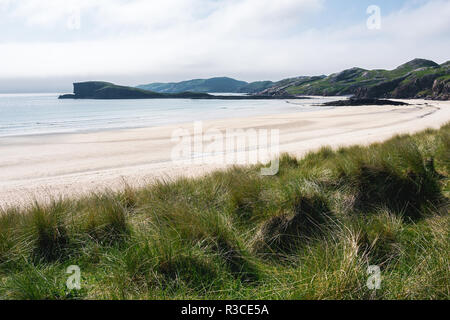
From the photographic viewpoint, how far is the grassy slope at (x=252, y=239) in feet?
9.68

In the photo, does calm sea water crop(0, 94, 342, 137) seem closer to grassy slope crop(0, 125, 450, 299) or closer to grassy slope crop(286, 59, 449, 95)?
grassy slope crop(0, 125, 450, 299)

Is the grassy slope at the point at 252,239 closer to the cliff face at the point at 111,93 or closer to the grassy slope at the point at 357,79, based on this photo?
the grassy slope at the point at 357,79

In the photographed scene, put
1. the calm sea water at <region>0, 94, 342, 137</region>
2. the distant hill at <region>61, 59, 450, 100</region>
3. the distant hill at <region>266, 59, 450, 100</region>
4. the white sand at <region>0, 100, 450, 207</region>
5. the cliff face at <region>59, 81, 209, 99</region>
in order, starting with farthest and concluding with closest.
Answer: the cliff face at <region>59, 81, 209, 99</region>, the distant hill at <region>61, 59, 450, 100</region>, the distant hill at <region>266, 59, 450, 100</region>, the calm sea water at <region>0, 94, 342, 137</region>, the white sand at <region>0, 100, 450, 207</region>

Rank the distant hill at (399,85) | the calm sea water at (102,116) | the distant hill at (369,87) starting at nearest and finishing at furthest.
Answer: the calm sea water at (102,116) → the distant hill at (399,85) → the distant hill at (369,87)

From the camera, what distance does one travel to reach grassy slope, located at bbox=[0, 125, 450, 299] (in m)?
2.95

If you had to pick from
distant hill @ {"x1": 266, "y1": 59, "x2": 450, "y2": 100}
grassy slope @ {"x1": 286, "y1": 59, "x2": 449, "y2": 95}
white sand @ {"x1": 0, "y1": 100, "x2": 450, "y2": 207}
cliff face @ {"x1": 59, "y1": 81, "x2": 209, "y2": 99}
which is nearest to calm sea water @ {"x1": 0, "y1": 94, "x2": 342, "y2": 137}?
white sand @ {"x1": 0, "y1": 100, "x2": 450, "y2": 207}

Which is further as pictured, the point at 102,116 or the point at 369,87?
the point at 369,87

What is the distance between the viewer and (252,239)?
4.15m

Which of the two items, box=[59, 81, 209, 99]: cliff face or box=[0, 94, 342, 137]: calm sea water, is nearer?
box=[0, 94, 342, 137]: calm sea water

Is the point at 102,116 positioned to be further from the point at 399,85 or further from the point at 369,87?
the point at 399,85

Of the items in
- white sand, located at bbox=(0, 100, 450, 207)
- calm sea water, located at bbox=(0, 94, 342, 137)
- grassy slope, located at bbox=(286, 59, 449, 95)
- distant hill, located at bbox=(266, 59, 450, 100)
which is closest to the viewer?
white sand, located at bbox=(0, 100, 450, 207)

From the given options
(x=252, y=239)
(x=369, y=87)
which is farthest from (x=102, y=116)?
(x=369, y=87)

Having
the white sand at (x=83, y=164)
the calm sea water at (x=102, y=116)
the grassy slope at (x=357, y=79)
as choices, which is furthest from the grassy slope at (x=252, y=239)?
the grassy slope at (x=357, y=79)
